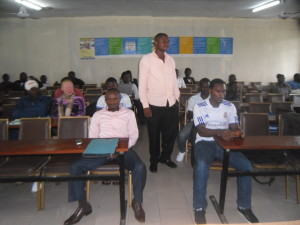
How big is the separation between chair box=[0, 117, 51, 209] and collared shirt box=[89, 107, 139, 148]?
614mm

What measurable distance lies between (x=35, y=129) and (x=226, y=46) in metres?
7.22

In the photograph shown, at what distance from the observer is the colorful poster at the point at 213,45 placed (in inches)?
329

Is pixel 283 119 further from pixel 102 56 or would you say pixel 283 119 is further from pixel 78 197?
→ pixel 102 56

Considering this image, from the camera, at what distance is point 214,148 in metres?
2.58

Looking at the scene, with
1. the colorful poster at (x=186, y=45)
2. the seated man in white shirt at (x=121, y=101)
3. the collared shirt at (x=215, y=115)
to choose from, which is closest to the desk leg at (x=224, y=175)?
the collared shirt at (x=215, y=115)

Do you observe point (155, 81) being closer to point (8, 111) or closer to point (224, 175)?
point (224, 175)

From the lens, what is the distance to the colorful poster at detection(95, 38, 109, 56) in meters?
8.10

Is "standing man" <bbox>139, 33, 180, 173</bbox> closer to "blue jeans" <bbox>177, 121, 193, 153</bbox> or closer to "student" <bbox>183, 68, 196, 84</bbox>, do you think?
"blue jeans" <bbox>177, 121, 193, 153</bbox>

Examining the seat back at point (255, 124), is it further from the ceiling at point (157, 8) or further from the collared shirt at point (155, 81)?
the ceiling at point (157, 8)

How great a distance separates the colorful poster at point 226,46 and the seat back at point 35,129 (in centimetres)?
702

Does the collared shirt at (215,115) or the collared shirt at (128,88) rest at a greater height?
the collared shirt at (128,88)

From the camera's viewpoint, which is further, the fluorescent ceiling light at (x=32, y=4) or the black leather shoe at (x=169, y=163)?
the fluorescent ceiling light at (x=32, y=4)

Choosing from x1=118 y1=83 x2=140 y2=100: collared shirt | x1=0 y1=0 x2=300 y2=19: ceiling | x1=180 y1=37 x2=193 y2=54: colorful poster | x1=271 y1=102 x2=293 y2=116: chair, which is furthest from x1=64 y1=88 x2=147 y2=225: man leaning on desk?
x1=180 y1=37 x2=193 y2=54: colorful poster

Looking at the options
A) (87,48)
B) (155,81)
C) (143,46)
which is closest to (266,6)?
(143,46)
